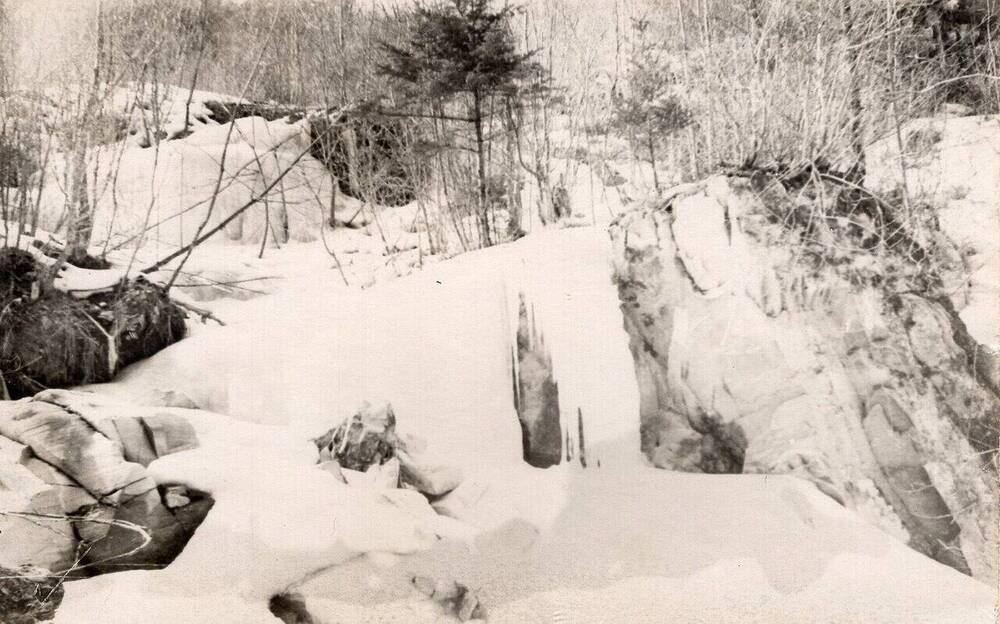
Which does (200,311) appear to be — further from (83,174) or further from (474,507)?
(474,507)

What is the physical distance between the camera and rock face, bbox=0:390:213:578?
5.86 feet

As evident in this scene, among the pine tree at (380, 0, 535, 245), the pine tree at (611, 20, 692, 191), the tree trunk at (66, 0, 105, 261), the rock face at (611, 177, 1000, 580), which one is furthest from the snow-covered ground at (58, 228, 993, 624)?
the pine tree at (611, 20, 692, 191)

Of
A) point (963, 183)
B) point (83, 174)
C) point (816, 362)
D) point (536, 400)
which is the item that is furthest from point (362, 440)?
point (963, 183)

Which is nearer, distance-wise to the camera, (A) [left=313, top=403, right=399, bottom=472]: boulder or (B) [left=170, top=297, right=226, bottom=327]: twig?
(A) [left=313, top=403, right=399, bottom=472]: boulder

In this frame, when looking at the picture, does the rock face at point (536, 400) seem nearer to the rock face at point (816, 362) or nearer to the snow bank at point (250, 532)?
→ the rock face at point (816, 362)

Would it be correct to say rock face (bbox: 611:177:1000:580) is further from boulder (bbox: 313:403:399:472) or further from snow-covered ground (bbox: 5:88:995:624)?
boulder (bbox: 313:403:399:472)

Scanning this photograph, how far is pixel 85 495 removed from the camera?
1.88 m

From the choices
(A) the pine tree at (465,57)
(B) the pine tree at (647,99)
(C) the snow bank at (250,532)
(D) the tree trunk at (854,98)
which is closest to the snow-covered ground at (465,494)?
(C) the snow bank at (250,532)

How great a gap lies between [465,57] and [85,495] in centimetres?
445

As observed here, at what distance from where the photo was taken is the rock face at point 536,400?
8.40ft

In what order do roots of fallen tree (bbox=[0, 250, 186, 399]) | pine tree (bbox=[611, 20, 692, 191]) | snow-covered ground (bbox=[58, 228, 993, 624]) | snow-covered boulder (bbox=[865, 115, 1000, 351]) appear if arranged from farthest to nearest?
1. pine tree (bbox=[611, 20, 692, 191])
2. snow-covered boulder (bbox=[865, 115, 1000, 351])
3. roots of fallen tree (bbox=[0, 250, 186, 399])
4. snow-covered ground (bbox=[58, 228, 993, 624])

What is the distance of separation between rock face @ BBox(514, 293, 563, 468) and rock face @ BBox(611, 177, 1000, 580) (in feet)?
1.37

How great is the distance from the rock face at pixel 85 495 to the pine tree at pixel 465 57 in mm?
3573

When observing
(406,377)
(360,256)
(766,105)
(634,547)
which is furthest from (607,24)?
(634,547)
